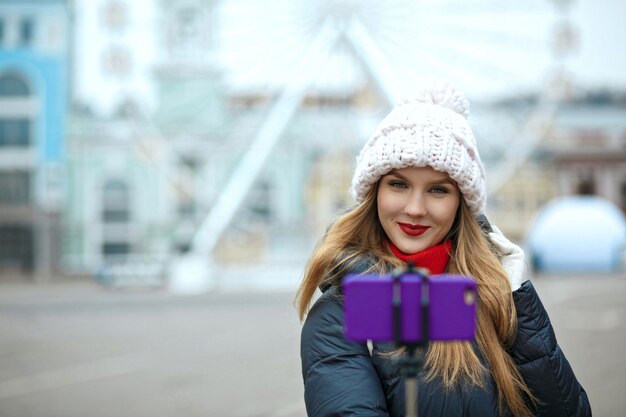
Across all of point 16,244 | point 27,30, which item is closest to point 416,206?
point 16,244

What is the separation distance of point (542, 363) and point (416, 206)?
35 cm

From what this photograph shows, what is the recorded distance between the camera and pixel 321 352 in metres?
1.65

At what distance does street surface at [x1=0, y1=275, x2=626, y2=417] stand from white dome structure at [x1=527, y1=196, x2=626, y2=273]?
116 centimetres

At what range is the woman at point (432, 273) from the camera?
165cm

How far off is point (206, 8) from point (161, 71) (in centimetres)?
277

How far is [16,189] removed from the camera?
102 ft

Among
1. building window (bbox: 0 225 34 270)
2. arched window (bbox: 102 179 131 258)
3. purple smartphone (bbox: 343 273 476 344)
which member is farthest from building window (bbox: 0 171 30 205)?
purple smartphone (bbox: 343 273 476 344)

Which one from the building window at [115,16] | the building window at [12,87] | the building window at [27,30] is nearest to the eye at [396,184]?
the building window at [115,16]

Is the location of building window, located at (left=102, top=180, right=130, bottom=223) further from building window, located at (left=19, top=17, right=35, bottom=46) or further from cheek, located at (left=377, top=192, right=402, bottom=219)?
cheek, located at (left=377, top=192, right=402, bottom=219)

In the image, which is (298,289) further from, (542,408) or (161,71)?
(161,71)

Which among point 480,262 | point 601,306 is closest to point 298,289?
point 480,262

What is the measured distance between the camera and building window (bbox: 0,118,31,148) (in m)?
31.2

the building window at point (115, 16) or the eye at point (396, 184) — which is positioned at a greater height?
the building window at point (115, 16)

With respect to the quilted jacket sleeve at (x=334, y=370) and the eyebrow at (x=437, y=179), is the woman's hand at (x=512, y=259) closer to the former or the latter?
the eyebrow at (x=437, y=179)
